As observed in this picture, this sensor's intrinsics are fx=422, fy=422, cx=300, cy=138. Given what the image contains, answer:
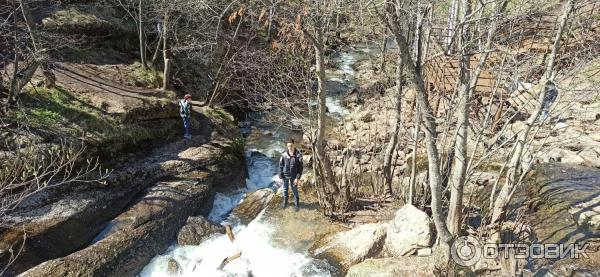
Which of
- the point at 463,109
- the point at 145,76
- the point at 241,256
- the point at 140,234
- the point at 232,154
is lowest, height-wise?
the point at 241,256

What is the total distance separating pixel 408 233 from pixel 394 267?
0.94 m

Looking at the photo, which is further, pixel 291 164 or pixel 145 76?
pixel 145 76

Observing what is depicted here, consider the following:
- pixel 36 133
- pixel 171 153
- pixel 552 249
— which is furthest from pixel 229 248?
pixel 552 249

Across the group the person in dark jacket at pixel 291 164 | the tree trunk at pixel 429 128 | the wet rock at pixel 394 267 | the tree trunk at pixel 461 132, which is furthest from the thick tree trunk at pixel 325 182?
the tree trunk at pixel 429 128

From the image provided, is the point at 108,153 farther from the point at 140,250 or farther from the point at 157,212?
the point at 140,250

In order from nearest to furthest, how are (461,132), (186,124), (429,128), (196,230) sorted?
(429,128) < (461,132) < (196,230) < (186,124)

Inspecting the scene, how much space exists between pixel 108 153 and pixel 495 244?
10065 millimetres

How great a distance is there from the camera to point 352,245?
936 cm

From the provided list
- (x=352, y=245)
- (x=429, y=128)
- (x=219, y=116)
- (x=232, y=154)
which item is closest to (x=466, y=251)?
(x=352, y=245)

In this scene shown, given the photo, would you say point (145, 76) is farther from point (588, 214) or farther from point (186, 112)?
point (588, 214)

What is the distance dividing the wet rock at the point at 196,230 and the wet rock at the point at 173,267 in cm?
77

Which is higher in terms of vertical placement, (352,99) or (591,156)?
(591,156)

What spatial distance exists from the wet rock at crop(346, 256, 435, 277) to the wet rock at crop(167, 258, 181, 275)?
3.84 m

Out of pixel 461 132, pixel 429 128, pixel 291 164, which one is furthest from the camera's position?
pixel 291 164
